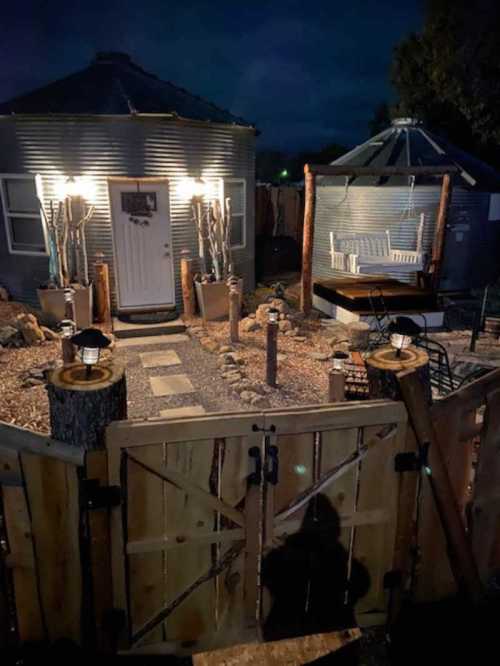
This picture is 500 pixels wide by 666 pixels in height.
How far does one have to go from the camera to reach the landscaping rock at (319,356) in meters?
8.39

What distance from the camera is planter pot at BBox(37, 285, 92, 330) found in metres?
9.61

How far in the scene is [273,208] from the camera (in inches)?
675

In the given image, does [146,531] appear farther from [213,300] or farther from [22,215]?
[22,215]

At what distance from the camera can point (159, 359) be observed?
28.0 ft

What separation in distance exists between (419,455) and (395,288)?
8248mm

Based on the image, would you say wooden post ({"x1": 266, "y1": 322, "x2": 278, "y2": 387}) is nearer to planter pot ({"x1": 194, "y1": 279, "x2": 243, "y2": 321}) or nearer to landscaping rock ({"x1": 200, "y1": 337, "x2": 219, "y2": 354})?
landscaping rock ({"x1": 200, "y1": 337, "x2": 219, "y2": 354})

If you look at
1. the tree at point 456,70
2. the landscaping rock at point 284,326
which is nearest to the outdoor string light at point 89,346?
the landscaping rock at point 284,326

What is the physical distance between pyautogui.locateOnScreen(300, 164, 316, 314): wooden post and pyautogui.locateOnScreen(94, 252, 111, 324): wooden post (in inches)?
167

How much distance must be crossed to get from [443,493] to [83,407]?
2.24 meters

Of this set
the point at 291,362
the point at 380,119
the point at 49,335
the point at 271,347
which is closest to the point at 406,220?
the point at 291,362

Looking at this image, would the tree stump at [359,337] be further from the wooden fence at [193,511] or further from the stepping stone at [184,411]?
the wooden fence at [193,511]

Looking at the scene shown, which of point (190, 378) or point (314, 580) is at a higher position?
point (314, 580)

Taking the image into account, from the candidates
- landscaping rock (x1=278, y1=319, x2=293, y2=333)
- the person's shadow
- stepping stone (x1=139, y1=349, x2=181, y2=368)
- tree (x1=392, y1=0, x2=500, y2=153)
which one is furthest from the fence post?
tree (x1=392, y1=0, x2=500, y2=153)

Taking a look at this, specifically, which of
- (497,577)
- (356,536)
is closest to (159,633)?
(356,536)
